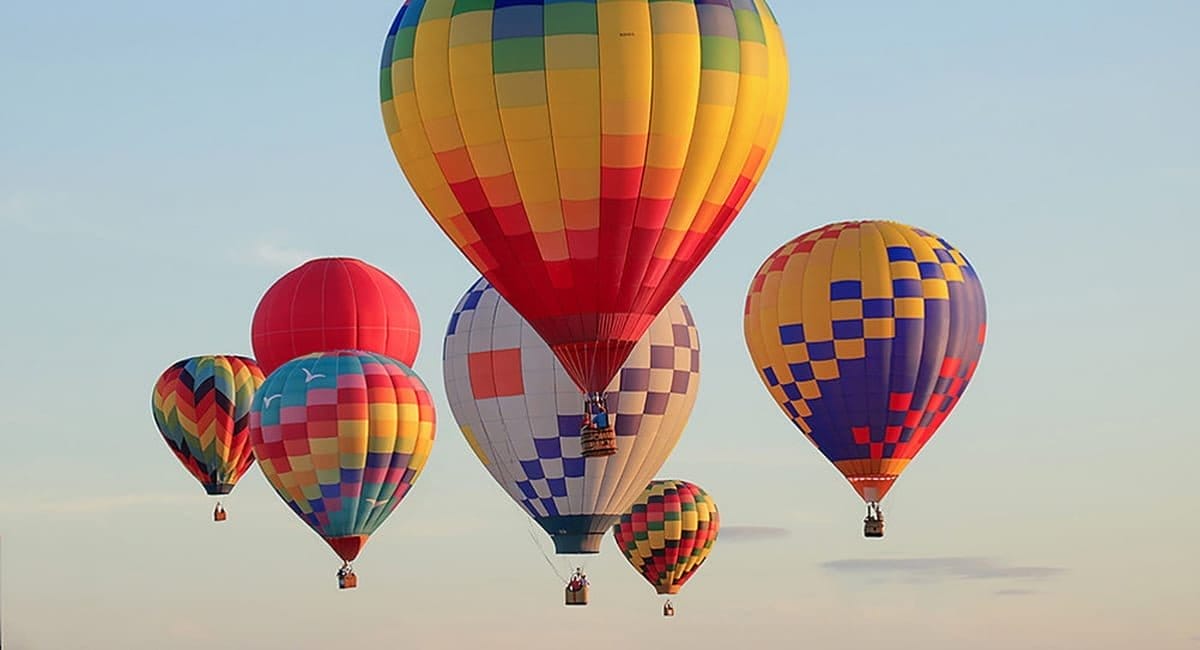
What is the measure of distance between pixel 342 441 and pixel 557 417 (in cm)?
393

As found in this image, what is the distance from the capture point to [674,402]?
40688 millimetres

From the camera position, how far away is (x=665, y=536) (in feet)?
155

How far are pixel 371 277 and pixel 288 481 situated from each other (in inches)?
284

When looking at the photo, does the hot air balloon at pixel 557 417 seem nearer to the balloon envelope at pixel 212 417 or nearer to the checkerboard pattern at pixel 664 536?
the checkerboard pattern at pixel 664 536

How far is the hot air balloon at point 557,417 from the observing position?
39875mm

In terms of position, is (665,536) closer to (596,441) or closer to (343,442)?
(343,442)

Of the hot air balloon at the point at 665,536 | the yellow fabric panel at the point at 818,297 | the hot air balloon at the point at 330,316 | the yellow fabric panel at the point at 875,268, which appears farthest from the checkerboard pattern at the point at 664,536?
the yellow fabric panel at the point at 875,268

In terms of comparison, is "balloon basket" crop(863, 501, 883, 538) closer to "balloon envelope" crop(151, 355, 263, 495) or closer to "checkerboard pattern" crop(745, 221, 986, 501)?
"checkerboard pattern" crop(745, 221, 986, 501)

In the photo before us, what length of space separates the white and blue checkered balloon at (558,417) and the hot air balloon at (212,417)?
865cm

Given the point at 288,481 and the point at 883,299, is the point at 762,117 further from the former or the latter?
the point at 288,481

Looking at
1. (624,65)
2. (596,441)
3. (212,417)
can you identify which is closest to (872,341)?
(596,441)

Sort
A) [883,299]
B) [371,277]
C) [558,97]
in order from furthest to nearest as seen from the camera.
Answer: [371,277]
[883,299]
[558,97]

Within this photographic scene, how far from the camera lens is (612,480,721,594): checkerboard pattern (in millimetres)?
47219

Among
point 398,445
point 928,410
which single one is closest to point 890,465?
point 928,410
